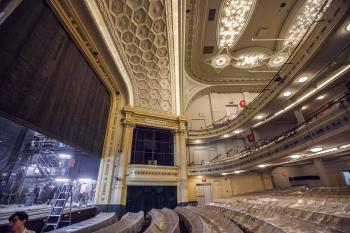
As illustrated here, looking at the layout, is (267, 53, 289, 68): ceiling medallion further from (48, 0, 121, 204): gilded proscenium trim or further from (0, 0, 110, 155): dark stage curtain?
(0, 0, 110, 155): dark stage curtain

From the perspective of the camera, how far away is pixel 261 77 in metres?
18.1

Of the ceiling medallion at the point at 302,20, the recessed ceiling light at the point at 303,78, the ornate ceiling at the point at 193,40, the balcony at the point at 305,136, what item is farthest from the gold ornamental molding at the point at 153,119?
the ceiling medallion at the point at 302,20

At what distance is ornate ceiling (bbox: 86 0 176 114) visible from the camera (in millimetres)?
8083

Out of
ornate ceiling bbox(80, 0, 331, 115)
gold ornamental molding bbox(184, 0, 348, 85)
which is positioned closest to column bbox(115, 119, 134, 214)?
ornate ceiling bbox(80, 0, 331, 115)

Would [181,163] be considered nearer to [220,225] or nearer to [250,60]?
[220,225]

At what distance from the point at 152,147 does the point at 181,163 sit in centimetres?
259

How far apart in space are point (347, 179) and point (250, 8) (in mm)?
14299

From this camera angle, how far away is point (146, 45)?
10.1 metres

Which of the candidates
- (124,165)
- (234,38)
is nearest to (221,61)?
(234,38)

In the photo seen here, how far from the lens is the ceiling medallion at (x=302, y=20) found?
11514 millimetres

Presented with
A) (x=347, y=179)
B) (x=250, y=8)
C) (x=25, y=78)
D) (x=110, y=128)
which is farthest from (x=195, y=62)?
(x=347, y=179)

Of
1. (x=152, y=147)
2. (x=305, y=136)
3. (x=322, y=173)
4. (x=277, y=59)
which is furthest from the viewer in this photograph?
(x=277, y=59)

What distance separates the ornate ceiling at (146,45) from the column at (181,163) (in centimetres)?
203

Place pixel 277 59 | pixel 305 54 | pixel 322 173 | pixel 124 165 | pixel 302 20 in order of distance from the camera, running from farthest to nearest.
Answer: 1. pixel 277 59
2. pixel 302 20
3. pixel 124 165
4. pixel 322 173
5. pixel 305 54
